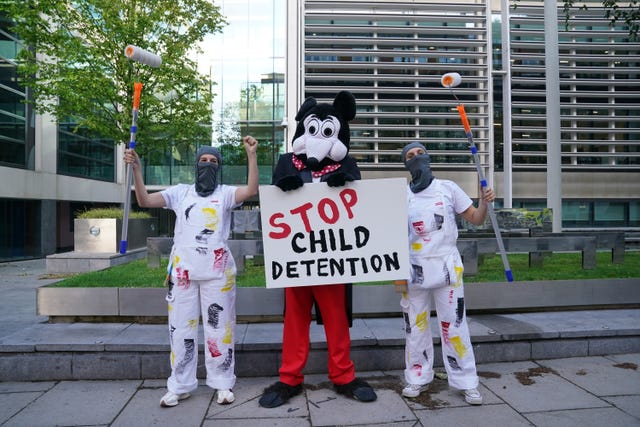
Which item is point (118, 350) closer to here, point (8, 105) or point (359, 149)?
point (8, 105)

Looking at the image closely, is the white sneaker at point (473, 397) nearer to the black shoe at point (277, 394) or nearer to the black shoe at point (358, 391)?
the black shoe at point (358, 391)

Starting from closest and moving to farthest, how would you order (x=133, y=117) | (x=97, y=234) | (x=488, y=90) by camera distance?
(x=133, y=117) → (x=97, y=234) → (x=488, y=90)

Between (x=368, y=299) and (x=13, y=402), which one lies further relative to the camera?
(x=368, y=299)

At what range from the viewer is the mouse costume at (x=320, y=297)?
386cm

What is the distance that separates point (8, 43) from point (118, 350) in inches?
624

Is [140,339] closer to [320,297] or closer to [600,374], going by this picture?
[320,297]

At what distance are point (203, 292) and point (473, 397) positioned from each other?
2306 millimetres

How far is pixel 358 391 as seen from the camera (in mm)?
3816

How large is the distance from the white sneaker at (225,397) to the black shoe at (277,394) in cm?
23

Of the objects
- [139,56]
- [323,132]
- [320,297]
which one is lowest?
[320,297]

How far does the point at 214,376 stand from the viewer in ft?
12.6

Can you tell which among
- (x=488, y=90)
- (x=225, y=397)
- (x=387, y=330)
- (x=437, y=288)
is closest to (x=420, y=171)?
(x=437, y=288)

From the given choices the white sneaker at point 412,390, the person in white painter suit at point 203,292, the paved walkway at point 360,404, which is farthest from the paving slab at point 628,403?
the person in white painter suit at point 203,292

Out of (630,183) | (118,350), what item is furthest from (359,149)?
(118,350)
